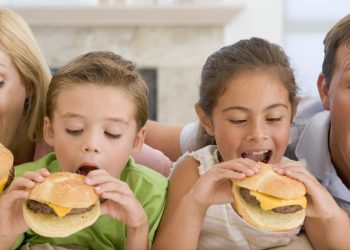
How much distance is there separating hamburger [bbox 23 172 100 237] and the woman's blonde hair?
51 centimetres

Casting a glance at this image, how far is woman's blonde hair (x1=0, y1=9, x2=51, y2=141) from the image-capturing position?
160 cm

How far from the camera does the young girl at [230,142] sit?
132cm

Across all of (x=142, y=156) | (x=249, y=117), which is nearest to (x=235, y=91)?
(x=249, y=117)

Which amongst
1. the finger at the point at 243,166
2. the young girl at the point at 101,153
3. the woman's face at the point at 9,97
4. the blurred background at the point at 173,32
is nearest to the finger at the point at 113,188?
the young girl at the point at 101,153

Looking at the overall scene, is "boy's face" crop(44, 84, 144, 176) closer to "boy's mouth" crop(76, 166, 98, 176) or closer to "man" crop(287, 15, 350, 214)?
"boy's mouth" crop(76, 166, 98, 176)

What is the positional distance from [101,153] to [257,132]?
15.3 inches

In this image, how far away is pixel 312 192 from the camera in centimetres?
121

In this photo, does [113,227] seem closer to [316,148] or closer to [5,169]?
[5,169]

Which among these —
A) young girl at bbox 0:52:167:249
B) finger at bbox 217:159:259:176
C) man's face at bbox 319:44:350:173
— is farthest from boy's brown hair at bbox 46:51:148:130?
man's face at bbox 319:44:350:173

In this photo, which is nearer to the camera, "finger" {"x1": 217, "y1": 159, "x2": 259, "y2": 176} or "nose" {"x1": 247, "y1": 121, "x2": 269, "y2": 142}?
"finger" {"x1": 217, "y1": 159, "x2": 259, "y2": 176}

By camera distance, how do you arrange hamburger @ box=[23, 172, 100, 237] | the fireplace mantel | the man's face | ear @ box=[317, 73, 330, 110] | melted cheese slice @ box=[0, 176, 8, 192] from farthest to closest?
the fireplace mantel
ear @ box=[317, 73, 330, 110]
the man's face
melted cheese slice @ box=[0, 176, 8, 192]
hamburger @ box=[23, 172, 100, 237]

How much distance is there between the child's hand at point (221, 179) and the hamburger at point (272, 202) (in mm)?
19

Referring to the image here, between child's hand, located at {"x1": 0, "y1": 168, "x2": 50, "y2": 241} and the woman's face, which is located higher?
the woman's face

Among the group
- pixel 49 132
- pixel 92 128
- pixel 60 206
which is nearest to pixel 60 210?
pixel 60 206
